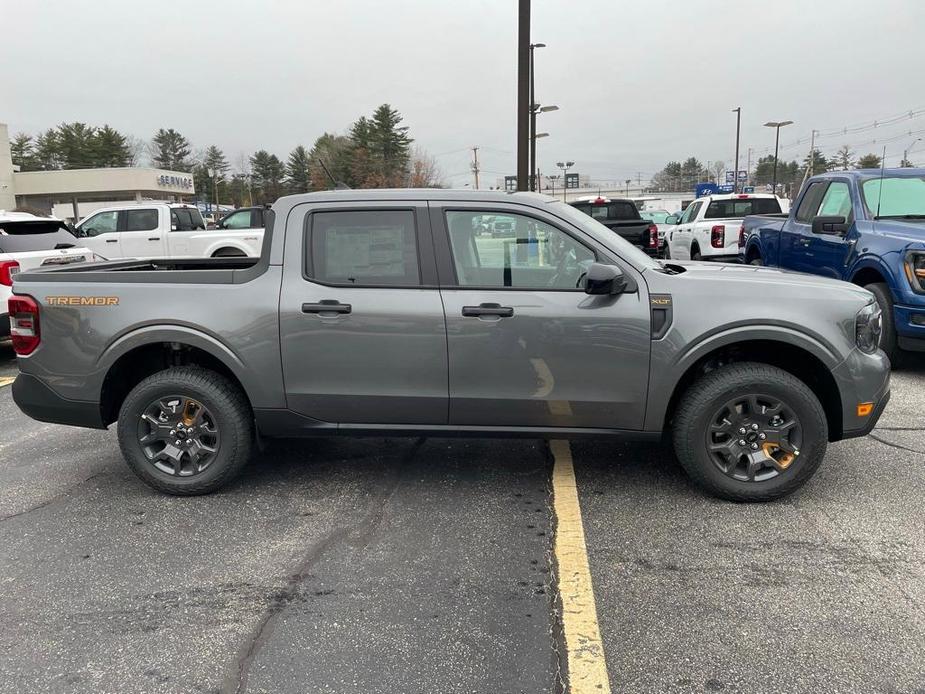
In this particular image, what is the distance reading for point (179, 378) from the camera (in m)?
4.14

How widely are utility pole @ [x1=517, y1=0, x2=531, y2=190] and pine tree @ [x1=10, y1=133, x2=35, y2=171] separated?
282 feet

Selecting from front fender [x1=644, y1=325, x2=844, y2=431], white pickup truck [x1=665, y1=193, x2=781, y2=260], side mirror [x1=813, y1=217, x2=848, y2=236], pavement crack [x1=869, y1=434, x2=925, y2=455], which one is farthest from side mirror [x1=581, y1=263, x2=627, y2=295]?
white pickup truck [x1=665, y1=193, x2=781, y2=260]

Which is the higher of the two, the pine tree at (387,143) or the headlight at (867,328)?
the pine tree at (387,143)

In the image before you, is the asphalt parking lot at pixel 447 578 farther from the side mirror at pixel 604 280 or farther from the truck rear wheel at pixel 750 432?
the side mirror at pixel 604 280

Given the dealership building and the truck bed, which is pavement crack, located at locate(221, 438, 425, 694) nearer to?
the truck bed

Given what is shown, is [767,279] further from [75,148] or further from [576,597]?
[75,148]

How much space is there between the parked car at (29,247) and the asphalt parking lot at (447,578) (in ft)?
13.1

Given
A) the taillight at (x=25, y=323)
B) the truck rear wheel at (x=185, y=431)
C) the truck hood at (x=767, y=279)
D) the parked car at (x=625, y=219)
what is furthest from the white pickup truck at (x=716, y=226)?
the taillight at (x=25, y=323)

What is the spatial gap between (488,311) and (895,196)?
568 centimetres

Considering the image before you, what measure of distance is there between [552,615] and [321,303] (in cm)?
208

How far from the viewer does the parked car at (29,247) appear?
25.8 ft

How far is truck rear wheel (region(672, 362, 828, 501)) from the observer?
3.84 metres

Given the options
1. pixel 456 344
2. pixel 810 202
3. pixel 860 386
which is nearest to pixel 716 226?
pixel 810 202

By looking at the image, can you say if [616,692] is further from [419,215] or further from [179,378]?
[179,378]
